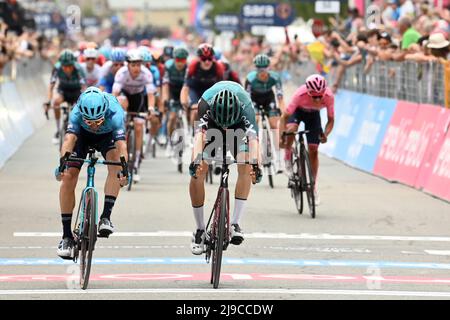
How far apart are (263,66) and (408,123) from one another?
2.28 metres

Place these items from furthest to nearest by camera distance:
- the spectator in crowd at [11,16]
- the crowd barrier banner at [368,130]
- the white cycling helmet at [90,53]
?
the spectator in crowd at [11,16], the white cycling helmet at [90,53], the crowd barrier banner at [368,130]

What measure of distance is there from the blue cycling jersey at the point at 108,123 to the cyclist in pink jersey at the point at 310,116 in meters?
4.97

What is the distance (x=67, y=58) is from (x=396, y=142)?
6573mm

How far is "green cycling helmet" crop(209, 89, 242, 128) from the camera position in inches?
487

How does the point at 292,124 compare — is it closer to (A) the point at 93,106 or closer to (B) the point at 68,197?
(B) the point at 68,197

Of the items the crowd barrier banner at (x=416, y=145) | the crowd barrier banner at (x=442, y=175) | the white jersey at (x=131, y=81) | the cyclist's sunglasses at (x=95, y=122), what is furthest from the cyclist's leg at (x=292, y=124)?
the cyclist's sunglasses at (x=95, y=122)

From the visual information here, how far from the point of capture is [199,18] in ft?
349

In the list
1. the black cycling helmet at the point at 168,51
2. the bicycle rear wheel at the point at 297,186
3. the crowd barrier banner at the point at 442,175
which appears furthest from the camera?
the black cycling helmet at the point at 168,51

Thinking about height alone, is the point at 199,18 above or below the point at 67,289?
below

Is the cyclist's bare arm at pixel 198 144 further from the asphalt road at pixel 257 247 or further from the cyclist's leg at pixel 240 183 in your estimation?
the asphalt road at pixel 257 247

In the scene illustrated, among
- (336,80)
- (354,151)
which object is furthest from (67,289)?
(336,80)

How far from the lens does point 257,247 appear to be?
14844mm

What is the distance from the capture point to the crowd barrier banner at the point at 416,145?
2056 cm
